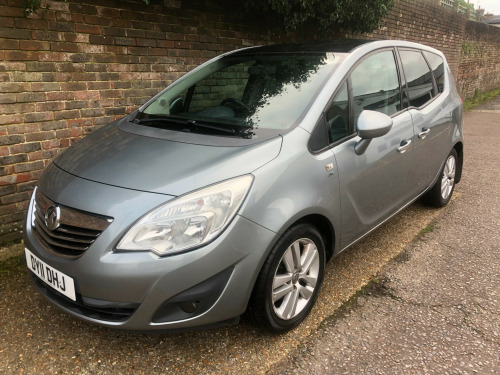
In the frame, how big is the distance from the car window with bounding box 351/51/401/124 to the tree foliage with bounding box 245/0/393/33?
1.71 metres

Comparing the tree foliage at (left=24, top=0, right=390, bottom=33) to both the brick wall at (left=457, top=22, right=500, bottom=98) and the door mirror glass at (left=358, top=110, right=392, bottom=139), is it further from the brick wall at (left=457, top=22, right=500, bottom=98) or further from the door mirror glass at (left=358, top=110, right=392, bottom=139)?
the brick wall at (left=457, top=22, right=500, bottom=98)

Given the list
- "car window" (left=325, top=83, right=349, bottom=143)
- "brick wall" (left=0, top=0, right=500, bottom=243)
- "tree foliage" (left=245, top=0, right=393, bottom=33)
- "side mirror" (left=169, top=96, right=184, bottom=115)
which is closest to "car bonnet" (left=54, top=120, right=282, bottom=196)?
"car window" (left=325, top=83, right=349, bottom=143)

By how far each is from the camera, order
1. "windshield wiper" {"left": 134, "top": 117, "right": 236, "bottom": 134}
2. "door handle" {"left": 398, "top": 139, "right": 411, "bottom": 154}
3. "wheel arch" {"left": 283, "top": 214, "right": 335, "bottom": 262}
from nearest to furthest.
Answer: "wheel arch" {"left": 283, "top": 214, "right": 335, "bottom": 262} < "windshield wiper" {"left": 134, "top": 117, "right": 236, "bottom": 134} < "door handle" {"left": 398, "top": 139, "right": 411, "bottom": 154}

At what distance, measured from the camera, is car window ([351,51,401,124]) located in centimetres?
259

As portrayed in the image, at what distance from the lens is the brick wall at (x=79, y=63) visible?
3.09m

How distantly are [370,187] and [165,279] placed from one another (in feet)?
4.88

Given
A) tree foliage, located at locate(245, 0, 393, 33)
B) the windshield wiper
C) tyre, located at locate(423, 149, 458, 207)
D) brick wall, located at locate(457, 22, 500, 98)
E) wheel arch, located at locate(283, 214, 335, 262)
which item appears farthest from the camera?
brick wall, located at locate(457, 22, 500, 98)

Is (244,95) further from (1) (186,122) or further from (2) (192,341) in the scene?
(2) (192,341)

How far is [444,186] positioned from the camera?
3.95 meters

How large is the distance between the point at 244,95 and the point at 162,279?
4.65ft

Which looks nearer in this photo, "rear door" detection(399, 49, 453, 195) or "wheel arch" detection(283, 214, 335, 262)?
"wheel arch" detection(283, 214, 335, 262)

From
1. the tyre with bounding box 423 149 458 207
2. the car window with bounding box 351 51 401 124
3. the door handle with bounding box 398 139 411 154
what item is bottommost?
the tyre with bounding box 423 149 458 207

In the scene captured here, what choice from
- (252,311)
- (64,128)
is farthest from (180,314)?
(64,128)

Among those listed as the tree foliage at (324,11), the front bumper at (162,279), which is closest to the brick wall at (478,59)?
the tree foliage at (324,11)
